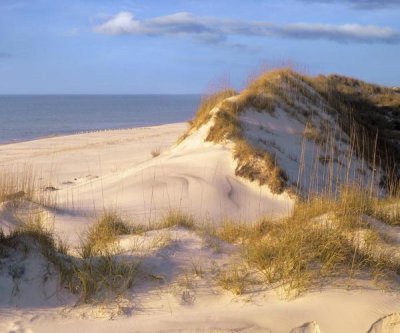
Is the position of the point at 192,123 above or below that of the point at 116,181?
above

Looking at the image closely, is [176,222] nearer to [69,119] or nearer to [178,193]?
[178,193]

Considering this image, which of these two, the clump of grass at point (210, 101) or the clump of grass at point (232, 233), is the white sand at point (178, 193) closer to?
the clump of grass at point (210, 101)

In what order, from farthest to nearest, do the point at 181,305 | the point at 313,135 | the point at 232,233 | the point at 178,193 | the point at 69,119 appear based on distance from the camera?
1. the point at 69,119
2. the point at 313,135
3. the point at 178,193
4. the point at 232,233
5. the point at 181,305

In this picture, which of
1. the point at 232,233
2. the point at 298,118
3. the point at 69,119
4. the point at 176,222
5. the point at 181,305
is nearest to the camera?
A: the point at 181,305

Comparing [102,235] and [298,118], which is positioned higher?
[298,118]

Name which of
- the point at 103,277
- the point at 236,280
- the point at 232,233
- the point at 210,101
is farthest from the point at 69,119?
the point at 236,280

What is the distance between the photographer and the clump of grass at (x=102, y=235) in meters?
5.55

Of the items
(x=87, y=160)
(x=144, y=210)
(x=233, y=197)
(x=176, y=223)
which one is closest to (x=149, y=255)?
(x=176, y=223)

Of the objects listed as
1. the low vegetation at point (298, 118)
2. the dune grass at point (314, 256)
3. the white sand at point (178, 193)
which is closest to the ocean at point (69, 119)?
the low vegetation at point (298, 118)

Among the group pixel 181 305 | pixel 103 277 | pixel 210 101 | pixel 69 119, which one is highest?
pixel 210 101

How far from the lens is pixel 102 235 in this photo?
20.9 feet

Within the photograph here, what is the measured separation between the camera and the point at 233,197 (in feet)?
34.4

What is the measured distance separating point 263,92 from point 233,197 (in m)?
5.32

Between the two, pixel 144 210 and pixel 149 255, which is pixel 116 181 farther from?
pixel 149 255
